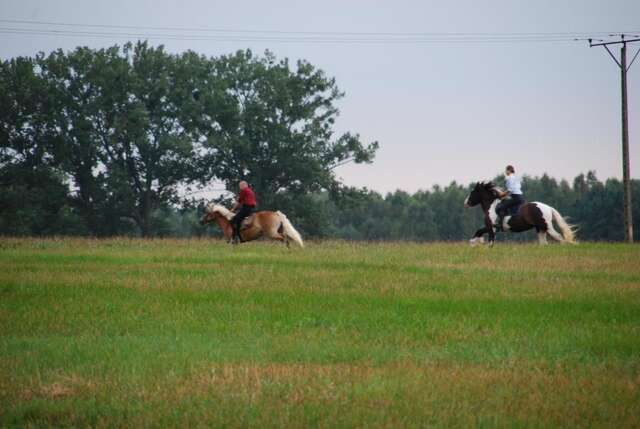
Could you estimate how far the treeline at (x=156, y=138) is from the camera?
2375 inches

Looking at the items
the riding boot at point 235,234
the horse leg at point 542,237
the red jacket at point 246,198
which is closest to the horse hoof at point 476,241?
the horse leg at point 542,237

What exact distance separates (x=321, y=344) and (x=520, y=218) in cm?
2017

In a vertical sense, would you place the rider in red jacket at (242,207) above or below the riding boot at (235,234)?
above

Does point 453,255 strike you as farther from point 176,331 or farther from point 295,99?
point 295,99

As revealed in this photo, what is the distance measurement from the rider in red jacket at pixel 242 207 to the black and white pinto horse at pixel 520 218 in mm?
6986

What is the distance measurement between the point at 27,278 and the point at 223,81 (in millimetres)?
45105

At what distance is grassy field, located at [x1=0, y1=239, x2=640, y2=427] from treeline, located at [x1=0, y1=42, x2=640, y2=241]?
127 feet

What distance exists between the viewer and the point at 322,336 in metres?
12.6

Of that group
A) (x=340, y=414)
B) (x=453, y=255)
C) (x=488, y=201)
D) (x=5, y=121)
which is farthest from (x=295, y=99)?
(x=340, y=414)

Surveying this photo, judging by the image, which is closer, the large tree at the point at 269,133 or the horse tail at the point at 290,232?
the horse tail at the point at 290,232

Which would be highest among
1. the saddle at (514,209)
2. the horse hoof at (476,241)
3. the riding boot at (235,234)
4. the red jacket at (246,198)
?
the red jacket at (246,198)

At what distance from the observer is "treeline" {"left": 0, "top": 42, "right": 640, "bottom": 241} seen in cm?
6031

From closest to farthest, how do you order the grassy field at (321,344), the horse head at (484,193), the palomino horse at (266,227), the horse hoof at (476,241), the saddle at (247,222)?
the grassy field at (321,344), the horse hoof at (476,241), the palomino horse at (266,227), the horse head at (484,193), the saddle at (247,222)

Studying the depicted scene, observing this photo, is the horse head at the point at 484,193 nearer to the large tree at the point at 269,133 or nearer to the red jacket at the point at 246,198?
the red jacket at the point at 246,198
